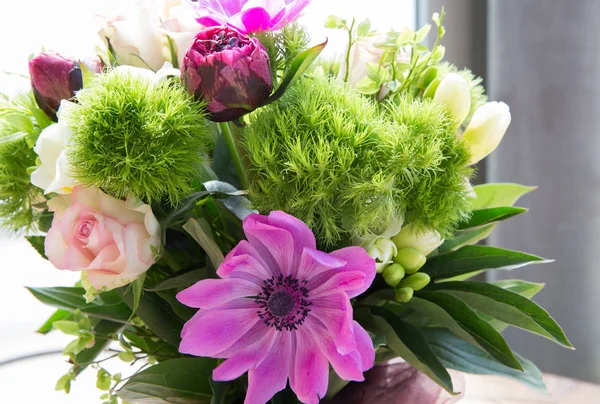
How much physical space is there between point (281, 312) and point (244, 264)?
5 centimetres

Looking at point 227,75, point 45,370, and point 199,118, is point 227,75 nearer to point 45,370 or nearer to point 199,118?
point 199,118

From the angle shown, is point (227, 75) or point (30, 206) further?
point (30, 206)

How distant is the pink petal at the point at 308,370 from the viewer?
0.43 m

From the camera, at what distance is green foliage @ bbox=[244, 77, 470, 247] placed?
400 millimetres

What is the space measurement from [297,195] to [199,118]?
0.25 feet

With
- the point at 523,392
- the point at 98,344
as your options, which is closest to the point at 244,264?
the point at 98,344

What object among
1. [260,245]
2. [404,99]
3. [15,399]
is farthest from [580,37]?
[15,399]

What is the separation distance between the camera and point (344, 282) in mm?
411

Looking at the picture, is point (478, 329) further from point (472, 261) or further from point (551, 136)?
point (551, 136)

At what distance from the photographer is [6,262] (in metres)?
1.14

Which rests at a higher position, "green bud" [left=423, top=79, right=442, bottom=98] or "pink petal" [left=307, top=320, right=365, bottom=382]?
"green bud" [left=423, top=79, right=442, bottom=98]

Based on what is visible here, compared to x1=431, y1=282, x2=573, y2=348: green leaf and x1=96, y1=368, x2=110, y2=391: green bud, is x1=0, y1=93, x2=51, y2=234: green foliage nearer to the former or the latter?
x1=96, y1=368, x2=110, y2=391: green bud

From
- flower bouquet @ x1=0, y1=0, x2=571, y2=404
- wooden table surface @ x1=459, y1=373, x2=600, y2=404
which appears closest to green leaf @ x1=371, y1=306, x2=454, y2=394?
flower bouquet @ x1=0, y1=0, x2=571, y2=404

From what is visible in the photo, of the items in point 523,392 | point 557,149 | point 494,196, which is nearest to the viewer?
point 494,196
